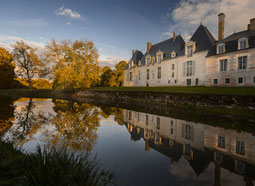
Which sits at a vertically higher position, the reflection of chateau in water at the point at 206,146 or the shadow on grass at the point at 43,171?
the shadow on grass at the point at 43,171

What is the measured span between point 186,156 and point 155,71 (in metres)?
31.0

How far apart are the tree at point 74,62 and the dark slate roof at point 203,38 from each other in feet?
69.5

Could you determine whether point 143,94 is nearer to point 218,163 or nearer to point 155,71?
point 218,163

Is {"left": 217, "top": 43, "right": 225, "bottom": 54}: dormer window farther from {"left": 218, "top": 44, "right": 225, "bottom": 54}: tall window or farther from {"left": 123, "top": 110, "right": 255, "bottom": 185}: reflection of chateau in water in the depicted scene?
{"left": 123, "top": 110, "right": 255, "bottom": 185}: reflection of chateau in water

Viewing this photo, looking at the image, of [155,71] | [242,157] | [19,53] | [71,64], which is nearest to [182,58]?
[155,71]

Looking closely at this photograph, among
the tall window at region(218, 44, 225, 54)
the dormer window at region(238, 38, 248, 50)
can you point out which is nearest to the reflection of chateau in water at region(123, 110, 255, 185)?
the dormer window at region(238, 38, 248, 50)

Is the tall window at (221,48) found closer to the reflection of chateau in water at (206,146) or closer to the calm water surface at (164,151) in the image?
the calm water surface at (164,151)

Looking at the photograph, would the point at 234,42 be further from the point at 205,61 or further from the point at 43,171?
the point at 43,171

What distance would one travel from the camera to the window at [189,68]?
24605 mm

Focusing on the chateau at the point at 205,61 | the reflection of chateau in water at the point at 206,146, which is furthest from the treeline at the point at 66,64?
the reflection of chateau in water at the point at 206,146

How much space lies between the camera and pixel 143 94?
55.8 feet

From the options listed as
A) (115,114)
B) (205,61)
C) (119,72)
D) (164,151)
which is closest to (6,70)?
(119,72)

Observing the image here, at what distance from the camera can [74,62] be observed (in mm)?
25984

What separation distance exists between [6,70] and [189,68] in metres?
51.7
